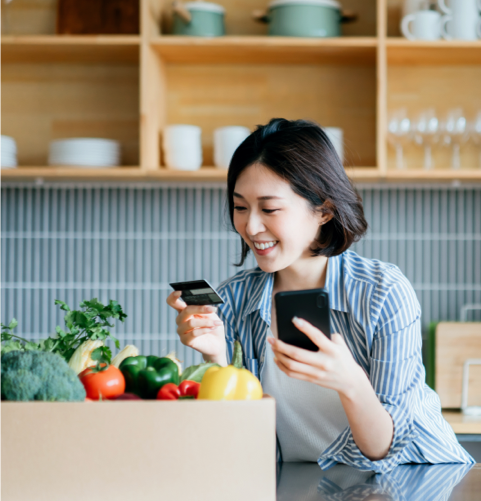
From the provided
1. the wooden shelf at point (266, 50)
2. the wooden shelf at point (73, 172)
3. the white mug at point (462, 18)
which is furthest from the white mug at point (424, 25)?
the wooden shelf at point (73, 172)

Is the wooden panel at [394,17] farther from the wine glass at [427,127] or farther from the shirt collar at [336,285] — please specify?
the shirt collar at [336,285]

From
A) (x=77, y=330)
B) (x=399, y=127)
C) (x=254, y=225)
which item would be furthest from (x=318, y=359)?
(x=399, y=127)

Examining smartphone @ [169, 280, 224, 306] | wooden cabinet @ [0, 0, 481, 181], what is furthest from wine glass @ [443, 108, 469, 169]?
smartphone @ [169, 280, 224, 306]

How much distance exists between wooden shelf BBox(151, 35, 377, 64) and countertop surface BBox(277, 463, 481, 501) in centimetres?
146

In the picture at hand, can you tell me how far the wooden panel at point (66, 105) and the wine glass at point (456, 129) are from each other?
116 cm

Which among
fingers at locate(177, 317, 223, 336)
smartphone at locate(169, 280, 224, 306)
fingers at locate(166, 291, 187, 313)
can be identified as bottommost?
fingers at locate(177, 317, 223, 336)

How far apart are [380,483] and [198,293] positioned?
0.44 metres

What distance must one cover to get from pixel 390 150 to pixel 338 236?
1178mm

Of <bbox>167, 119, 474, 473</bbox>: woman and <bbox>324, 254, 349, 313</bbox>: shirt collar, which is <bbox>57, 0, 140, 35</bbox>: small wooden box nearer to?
<bbox>167, 119, 474, 473</bbox>: woman

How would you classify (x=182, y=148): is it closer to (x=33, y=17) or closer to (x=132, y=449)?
(x=33, y=17)

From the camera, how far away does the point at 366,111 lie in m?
2.35

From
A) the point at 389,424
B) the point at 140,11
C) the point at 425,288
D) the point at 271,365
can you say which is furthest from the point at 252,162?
the point at 425,288

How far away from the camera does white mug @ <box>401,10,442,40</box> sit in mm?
2094

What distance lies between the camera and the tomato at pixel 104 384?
90 cm
